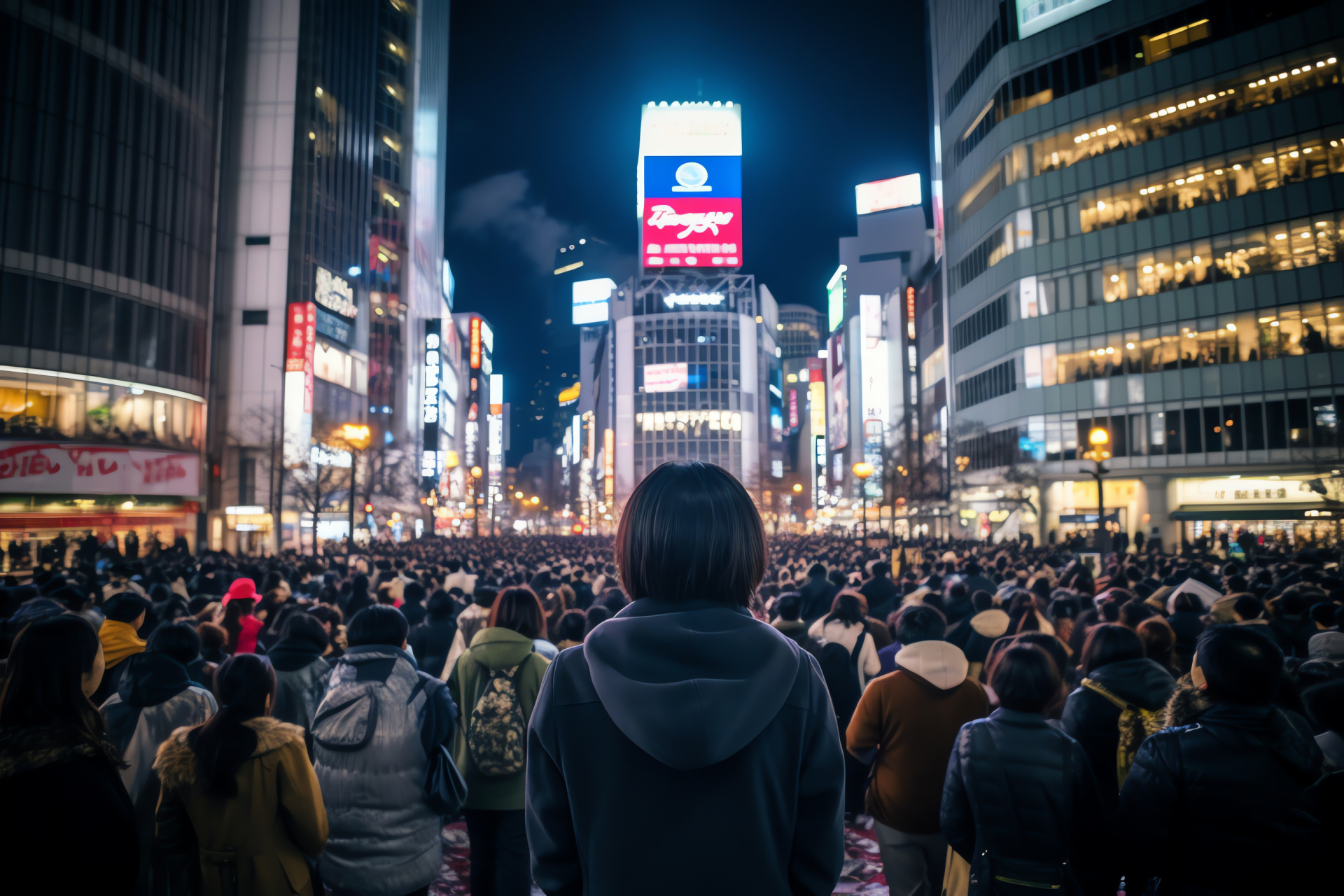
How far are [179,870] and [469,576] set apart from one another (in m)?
11.2

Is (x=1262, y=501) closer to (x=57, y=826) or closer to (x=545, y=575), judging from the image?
(x=545, y=575)

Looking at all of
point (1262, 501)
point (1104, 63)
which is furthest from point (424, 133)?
point (1262, 501)

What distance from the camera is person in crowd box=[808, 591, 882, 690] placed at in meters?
6.88

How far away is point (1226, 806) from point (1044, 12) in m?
53.6

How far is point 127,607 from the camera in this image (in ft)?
19.3

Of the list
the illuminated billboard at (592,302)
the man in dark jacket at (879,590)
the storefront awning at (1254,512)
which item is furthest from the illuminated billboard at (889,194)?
the man in dark jacket at (879,590)

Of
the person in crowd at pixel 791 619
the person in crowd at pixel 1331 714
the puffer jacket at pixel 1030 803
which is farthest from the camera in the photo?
the person in crowd at pixel 791 619

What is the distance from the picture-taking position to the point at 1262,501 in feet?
120

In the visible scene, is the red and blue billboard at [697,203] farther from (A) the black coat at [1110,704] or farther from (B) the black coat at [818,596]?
(A) the black coat at [1110,704]

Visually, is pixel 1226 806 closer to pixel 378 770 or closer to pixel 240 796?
pixel 378 770

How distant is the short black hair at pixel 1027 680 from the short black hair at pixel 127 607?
5928mm

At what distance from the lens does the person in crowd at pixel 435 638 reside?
7426mm

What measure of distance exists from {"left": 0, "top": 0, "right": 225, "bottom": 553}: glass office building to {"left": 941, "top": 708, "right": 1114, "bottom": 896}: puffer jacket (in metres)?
39.5

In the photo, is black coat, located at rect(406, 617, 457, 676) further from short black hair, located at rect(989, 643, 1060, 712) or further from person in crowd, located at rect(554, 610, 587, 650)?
short black hair, located at rect(989, 643, 1060, 712)
